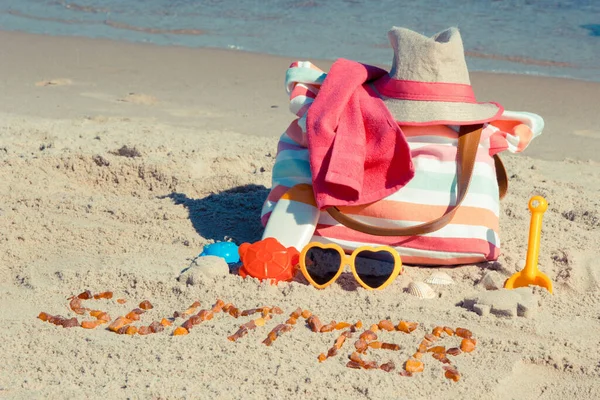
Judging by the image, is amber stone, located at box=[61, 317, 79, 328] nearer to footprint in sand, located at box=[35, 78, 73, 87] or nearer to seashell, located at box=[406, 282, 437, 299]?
seashell, located at box=[406, 282, 437, 299]

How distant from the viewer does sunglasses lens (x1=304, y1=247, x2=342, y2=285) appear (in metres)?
3.18

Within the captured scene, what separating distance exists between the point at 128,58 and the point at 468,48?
370cm

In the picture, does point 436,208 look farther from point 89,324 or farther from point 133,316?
point 89,324

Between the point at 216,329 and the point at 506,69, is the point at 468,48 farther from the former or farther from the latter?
the point at 216,329

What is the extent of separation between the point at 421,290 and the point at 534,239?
499 millimetres

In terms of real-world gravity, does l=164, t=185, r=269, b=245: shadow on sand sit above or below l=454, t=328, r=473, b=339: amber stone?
below

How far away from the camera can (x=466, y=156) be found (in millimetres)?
3258

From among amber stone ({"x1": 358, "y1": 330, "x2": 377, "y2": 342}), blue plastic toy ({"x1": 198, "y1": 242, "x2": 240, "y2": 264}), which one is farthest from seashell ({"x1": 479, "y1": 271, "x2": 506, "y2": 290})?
blue plastic toy ({"x1": 198, "y1": 242, "x2": 240, "y2": 264})

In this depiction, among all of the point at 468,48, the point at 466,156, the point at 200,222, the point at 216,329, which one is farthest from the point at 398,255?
the point at 468,48

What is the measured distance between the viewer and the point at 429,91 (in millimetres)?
3312

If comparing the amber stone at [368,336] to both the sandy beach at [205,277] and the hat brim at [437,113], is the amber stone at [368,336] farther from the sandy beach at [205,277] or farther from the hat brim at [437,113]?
the hat brim at [437,113]

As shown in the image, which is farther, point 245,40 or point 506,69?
point 245,40

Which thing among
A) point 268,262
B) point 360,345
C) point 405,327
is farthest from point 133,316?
point 405,327

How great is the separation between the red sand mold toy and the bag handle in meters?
0.26
